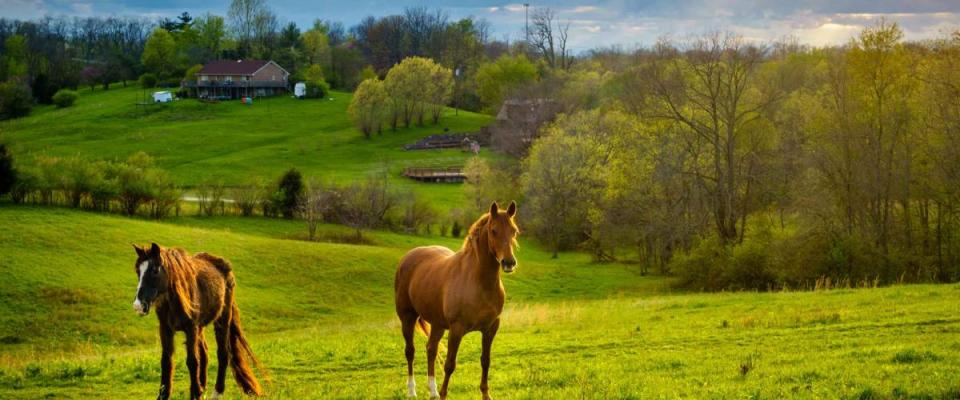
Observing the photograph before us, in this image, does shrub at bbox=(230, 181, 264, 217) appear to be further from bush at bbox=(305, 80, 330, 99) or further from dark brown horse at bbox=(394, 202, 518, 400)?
bush at bbox=(305, 80, 330, 99)

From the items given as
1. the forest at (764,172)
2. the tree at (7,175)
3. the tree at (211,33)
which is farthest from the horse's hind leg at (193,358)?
the tree at (211,33)

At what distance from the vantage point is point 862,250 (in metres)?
38.1

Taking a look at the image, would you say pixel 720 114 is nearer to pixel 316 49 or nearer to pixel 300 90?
pixel 300 90

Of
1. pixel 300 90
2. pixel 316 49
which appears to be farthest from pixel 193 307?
pixel 316 49

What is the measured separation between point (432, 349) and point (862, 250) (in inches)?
1231

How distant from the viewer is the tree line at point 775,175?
125 ft

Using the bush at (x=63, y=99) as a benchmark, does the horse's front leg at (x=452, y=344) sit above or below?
below

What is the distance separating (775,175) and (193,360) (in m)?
41.3

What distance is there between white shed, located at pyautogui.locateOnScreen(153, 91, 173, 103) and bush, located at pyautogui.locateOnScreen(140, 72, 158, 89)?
36.2ft

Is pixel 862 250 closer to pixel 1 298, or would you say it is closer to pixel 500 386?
pixel 500 386

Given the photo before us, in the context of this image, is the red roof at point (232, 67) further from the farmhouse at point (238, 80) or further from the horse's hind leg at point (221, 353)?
the horse's hind leg at point (221, 353)

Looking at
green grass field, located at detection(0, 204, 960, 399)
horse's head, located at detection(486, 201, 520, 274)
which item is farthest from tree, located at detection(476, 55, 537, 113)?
horse's head, located at detection(486, 201, 520, 274)

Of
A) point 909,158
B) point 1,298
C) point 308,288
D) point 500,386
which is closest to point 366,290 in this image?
point 308,288

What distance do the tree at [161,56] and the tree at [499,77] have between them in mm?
56062
